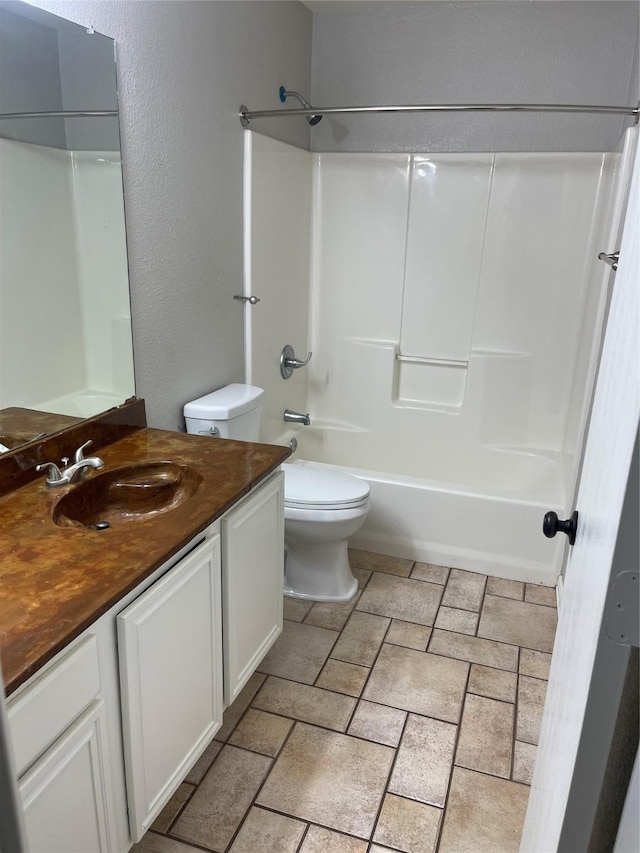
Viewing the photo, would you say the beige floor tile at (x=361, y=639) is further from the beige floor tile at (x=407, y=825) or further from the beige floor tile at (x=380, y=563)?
the beige floor tile at (x=407, y=825)

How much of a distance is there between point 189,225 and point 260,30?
1008 mm

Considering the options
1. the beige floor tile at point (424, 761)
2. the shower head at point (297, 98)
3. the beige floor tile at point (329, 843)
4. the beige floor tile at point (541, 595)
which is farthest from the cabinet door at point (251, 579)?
the shower head at point (297, 98)

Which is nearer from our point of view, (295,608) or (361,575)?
(295,608)

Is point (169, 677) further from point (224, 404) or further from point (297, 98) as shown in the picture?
point (297, 98)

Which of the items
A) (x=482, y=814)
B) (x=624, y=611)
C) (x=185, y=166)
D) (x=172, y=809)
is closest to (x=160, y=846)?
(x=172, y=809)

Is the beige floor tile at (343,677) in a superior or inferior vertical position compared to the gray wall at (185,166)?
inferior

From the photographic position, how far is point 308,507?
251cm

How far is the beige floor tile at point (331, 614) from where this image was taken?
2.55m

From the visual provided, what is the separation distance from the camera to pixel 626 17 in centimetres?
283

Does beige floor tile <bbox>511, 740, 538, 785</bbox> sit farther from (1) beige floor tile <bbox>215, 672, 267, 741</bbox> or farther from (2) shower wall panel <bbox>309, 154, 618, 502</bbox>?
(2) shower wall panel <bbox>309, 154, 618, 502</bbox>

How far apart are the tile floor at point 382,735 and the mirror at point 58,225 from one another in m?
1.11

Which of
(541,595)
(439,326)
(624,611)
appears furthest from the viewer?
(439,326)

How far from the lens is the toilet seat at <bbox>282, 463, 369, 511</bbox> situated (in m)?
2.51

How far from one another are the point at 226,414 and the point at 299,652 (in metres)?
0.92
